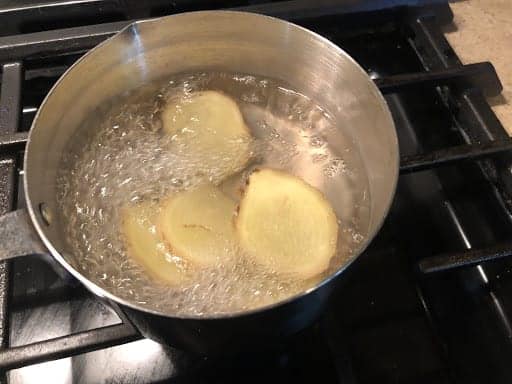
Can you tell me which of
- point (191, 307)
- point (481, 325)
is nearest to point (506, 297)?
point (481, 325)

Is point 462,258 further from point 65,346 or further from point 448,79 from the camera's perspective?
point 65,346

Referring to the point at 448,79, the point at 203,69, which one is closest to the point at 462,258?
the point at 448,79

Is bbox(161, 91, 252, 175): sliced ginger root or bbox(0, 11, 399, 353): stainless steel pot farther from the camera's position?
bbox(161, 91, 252, 175): sliced ginger root

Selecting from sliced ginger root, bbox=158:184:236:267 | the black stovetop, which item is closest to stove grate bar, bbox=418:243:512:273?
the black stovetop

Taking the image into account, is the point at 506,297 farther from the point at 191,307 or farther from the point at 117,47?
the point at 117,47

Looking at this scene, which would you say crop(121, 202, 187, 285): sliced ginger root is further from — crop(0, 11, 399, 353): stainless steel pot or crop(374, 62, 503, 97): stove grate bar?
crop(374, 62, 503, 97): stove grate bar

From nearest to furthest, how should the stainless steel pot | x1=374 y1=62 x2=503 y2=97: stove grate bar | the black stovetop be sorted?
the stainless steel pot < the black stovetop < x1=374 y1=62 x2=503 y2=97: stove grate bar
